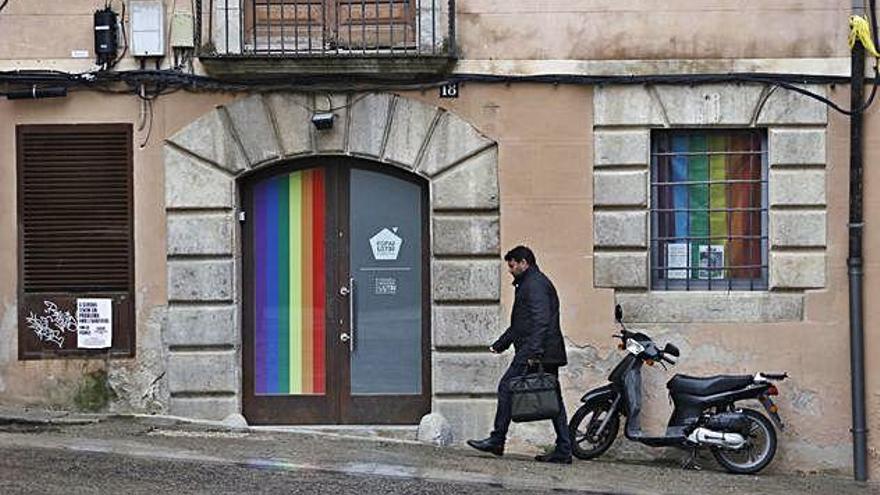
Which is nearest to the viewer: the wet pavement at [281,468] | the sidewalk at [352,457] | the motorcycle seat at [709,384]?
the wet pavement at [281,468]

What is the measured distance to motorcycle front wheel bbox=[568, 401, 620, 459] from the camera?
11.3 meters

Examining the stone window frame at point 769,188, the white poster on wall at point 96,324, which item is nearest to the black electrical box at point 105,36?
the white poster on wall at point 96,324

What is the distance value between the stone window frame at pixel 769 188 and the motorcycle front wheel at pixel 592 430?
92 cm

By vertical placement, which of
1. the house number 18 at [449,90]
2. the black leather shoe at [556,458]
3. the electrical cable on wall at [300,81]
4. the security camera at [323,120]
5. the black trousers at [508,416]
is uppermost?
the electrical cable on wall at [300,81]

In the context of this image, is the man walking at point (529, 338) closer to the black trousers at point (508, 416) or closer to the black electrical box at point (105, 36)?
the black trousers at point (508, 416)

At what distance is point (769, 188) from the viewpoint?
11.7m

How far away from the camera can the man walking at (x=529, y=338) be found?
413 inches

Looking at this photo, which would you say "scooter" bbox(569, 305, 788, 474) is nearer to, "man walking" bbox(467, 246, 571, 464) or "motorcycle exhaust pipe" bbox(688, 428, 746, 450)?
"motorcycle exhaust pipe" bbox(688, 428, 746, 450)

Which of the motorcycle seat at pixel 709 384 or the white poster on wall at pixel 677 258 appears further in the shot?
the white poster on wall at pixel 677 258

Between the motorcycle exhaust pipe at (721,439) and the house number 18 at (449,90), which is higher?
the house number 18 at (449,90)

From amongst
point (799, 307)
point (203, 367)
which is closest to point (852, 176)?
point (799, 307)

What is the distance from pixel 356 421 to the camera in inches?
470

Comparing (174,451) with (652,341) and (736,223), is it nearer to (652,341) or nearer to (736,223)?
(652,341)

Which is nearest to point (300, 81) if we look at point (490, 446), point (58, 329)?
point (58, 329)
